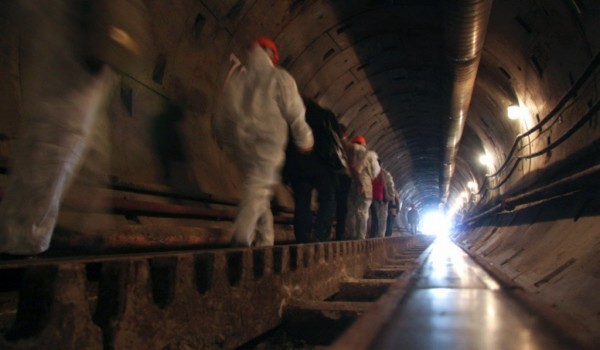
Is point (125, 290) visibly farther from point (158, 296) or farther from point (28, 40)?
point (28, 40)

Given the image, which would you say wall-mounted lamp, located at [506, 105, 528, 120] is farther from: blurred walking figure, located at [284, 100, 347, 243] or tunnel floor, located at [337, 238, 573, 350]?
tunnel floor, located at [337, 238, 573, 350]

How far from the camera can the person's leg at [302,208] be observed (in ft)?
15.2

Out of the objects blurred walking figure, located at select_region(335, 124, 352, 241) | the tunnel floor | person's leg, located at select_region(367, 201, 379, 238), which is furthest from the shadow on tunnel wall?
the tunnel floor

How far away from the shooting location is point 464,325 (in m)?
1.66

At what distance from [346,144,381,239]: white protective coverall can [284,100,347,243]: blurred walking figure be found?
217 centimetres

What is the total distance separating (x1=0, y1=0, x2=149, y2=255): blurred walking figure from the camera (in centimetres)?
191

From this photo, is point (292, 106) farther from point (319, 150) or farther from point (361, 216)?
point (361, 216)

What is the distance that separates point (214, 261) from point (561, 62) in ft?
20.4

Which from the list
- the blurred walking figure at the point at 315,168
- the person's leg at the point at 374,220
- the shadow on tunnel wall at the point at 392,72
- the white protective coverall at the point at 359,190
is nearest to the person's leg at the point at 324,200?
the blurred walking figure at the point at 315,168

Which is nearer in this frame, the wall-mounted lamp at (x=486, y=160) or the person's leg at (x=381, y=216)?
the person's leg at (x=381, y=216)

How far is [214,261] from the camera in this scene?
7.12ft

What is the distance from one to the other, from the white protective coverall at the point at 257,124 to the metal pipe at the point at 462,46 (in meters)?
3.58

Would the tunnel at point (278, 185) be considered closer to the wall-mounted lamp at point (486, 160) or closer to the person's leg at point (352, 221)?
the person's leg at point (352, 221)

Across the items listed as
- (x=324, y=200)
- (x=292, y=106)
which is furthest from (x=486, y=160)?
(x=292, y=106)
